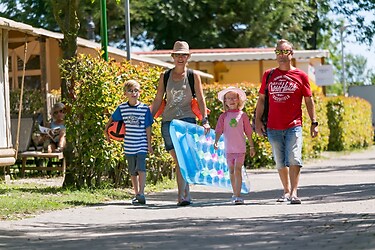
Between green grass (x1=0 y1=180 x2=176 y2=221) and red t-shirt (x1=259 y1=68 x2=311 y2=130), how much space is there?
251 centimetres

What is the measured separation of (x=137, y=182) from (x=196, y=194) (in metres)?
2.22

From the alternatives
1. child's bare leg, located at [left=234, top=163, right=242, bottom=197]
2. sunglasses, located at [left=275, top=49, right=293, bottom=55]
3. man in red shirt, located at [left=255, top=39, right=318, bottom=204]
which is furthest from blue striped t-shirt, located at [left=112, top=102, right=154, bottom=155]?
sunglasses, located at [left=275, top=49, right=293, bottom=55]

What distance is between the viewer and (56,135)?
822 inches

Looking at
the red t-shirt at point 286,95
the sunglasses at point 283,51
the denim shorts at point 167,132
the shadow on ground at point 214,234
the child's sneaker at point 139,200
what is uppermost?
the sunglasses at point 283,51

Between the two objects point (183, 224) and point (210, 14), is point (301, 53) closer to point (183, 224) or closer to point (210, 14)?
point (210, 14)

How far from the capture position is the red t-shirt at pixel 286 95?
13.2m

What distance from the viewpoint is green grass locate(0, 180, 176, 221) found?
12219mm

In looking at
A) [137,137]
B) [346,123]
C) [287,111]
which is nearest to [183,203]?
[137,137]

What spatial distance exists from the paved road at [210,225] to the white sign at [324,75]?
3287 centimetres

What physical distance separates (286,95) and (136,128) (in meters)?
1.92

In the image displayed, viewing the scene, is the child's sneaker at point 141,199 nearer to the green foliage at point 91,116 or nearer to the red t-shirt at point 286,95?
the green foliage at point 91,116

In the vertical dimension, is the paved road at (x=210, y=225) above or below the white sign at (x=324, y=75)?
below

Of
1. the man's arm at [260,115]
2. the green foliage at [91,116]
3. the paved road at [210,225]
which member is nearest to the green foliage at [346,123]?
the paved road at [210,225]

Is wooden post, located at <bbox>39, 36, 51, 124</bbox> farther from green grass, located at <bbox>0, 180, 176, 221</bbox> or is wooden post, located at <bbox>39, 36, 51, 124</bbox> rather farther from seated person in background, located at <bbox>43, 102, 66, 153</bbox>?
green grass, located at <bbox>0, 180, 176, 221</bbox>
